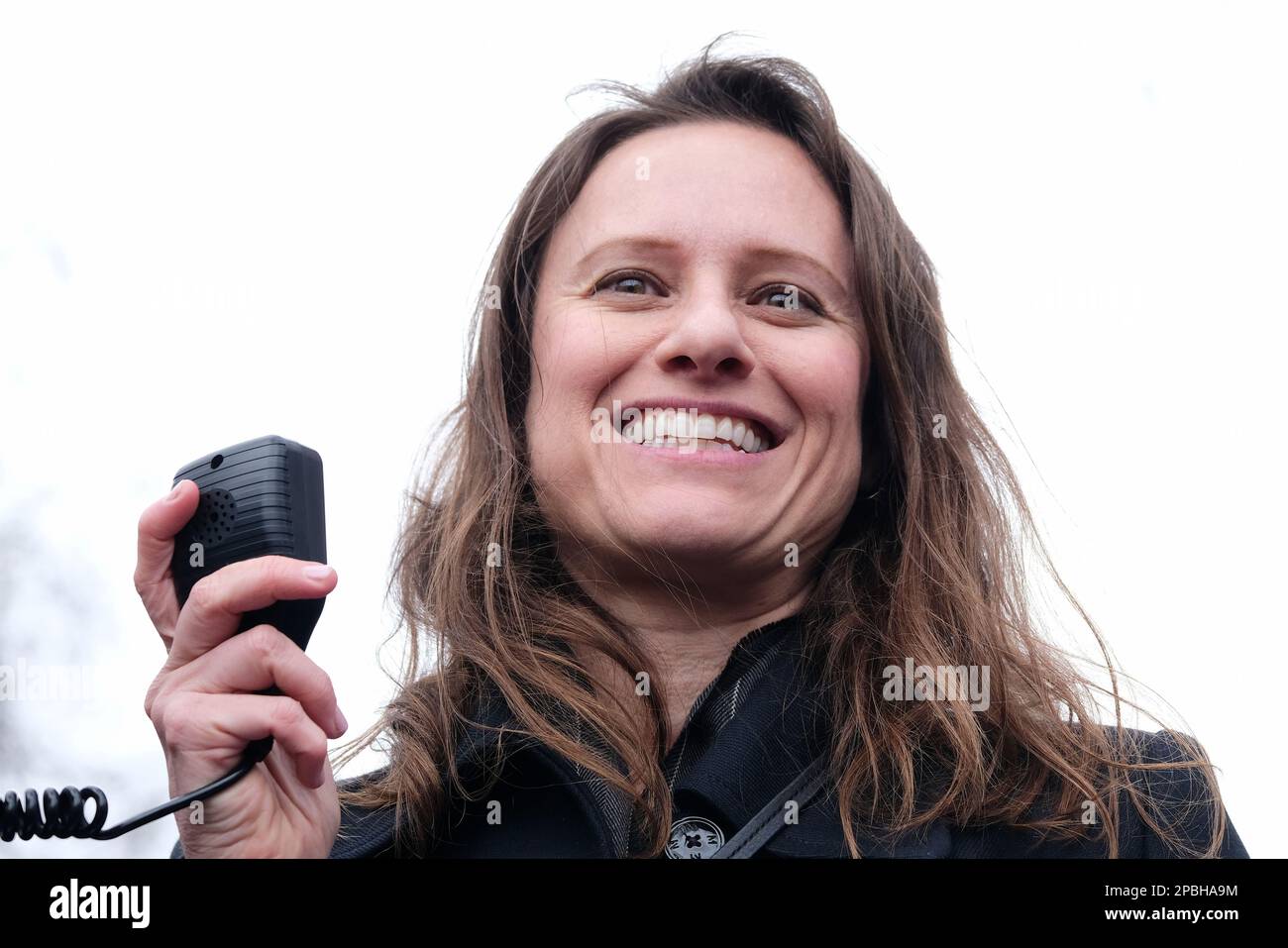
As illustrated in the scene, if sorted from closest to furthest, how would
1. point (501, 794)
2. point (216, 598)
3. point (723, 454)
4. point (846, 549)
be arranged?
point (216, 598)
point (501, 794)
point (723, 454)
point (846, 549)

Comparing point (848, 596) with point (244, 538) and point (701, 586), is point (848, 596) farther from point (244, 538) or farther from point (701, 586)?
point (244, 538)

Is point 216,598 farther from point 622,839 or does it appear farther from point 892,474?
point 892,474

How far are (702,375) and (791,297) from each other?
0.30 metres

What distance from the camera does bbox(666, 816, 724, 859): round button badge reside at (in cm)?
208

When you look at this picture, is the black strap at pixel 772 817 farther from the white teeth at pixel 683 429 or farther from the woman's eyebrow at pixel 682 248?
the woman's eyebrow at pixel 682 248

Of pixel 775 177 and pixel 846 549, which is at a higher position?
pixel 775 177

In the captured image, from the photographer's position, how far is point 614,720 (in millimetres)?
2295

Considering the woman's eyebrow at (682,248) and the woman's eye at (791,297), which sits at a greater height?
the woman's eyebrow at (682,248)

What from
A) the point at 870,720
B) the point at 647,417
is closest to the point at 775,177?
the point at 647,417

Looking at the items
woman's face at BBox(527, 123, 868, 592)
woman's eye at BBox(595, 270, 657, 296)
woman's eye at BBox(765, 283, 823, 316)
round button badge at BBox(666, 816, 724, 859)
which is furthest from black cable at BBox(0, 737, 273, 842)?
woman's eye at BBox(765, 283, 823, 316)

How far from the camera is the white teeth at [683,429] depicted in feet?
7.96

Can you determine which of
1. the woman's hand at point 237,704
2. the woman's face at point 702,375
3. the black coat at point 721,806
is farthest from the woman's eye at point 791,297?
the woman's hand at point 237,704

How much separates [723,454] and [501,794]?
77 cm

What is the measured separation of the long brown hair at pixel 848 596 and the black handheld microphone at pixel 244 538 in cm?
54
